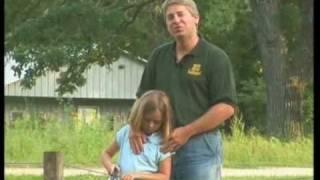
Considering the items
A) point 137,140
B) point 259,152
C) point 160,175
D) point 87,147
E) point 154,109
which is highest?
point 154,109

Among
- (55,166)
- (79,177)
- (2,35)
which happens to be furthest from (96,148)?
(2,35)

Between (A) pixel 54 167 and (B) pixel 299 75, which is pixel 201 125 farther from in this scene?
(B) pixel 299 75

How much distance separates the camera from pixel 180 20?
3441mm

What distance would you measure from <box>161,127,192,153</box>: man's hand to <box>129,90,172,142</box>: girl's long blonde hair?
22 millimetres

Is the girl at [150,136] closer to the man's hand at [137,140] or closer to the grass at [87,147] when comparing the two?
the man's hand at [137,140]

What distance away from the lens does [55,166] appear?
6367mm

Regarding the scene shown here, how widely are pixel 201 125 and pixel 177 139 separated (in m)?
0.12

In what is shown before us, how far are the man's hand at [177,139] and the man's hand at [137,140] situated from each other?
0.31 feet

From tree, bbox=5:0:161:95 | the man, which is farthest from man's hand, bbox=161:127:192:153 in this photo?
tree, bbox=5:0:161:95

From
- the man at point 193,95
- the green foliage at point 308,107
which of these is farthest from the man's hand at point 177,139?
the green foliage at point 308,107

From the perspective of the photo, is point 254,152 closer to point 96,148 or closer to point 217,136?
point 96,148

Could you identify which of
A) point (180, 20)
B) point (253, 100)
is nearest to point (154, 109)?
→ point (180, 20)

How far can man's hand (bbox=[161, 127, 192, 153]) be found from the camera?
11.2 ft

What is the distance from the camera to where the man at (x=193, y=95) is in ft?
11.2
